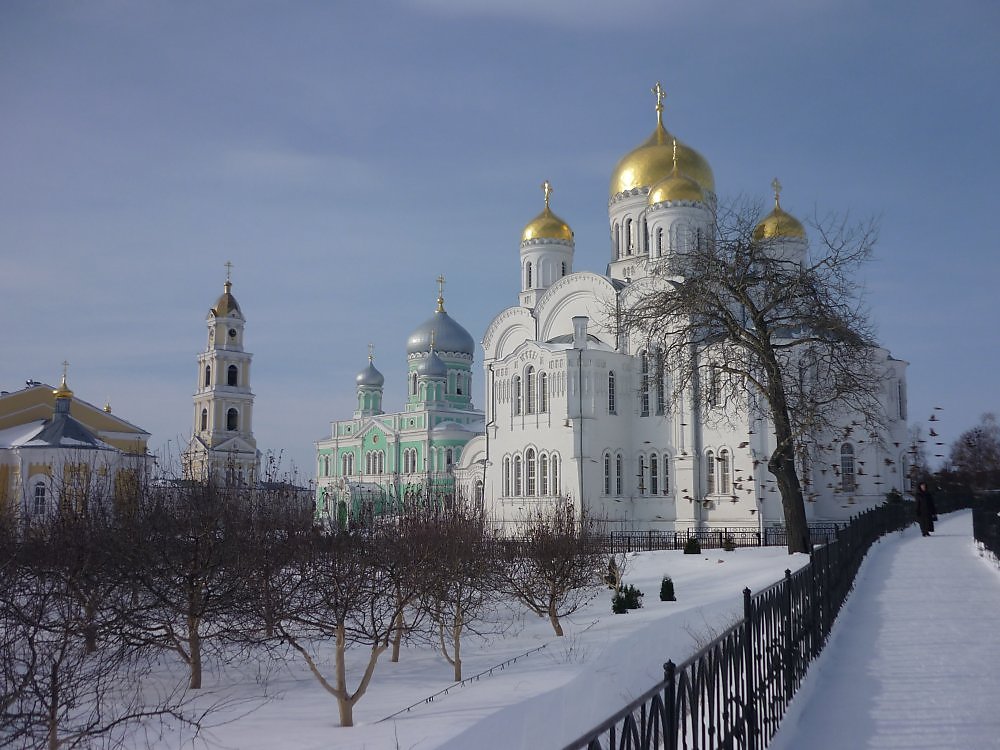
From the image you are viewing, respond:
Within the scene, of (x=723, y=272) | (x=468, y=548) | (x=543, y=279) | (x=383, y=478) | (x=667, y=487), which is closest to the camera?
(x=468, y=548)

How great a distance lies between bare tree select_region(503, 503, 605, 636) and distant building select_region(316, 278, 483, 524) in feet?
95.3

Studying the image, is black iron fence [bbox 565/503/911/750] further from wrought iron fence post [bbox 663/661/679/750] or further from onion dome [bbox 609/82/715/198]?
onion dome [bbox 609/82/715/198]

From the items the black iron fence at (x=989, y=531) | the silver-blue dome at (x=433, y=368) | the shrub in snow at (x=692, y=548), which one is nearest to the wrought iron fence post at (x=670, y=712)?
the black iron fence at (x=989, y=531)

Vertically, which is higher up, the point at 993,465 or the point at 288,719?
the point at 993,465

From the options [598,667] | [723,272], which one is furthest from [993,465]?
[598,667]

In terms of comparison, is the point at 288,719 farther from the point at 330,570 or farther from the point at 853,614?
the point at 853,614

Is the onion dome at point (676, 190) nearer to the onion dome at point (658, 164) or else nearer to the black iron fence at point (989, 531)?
the onion dome at point (658, 164)

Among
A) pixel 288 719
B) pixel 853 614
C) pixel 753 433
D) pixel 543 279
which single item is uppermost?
pixel 543 279

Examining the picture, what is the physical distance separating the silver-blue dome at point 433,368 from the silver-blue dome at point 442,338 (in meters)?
2.06

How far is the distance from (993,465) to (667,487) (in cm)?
3839

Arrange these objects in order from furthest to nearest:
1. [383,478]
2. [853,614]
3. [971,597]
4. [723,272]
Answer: [383,478] → [723,272] → [971,597] → [853,614]

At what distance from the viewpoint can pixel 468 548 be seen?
14.9m

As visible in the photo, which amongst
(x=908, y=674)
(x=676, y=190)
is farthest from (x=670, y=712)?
(x=676, y=190)

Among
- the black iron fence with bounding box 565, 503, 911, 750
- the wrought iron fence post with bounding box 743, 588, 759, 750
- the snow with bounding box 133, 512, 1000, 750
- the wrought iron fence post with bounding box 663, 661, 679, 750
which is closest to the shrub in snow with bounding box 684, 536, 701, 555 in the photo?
the snow with bounding box 133, 512, 1000, 750
